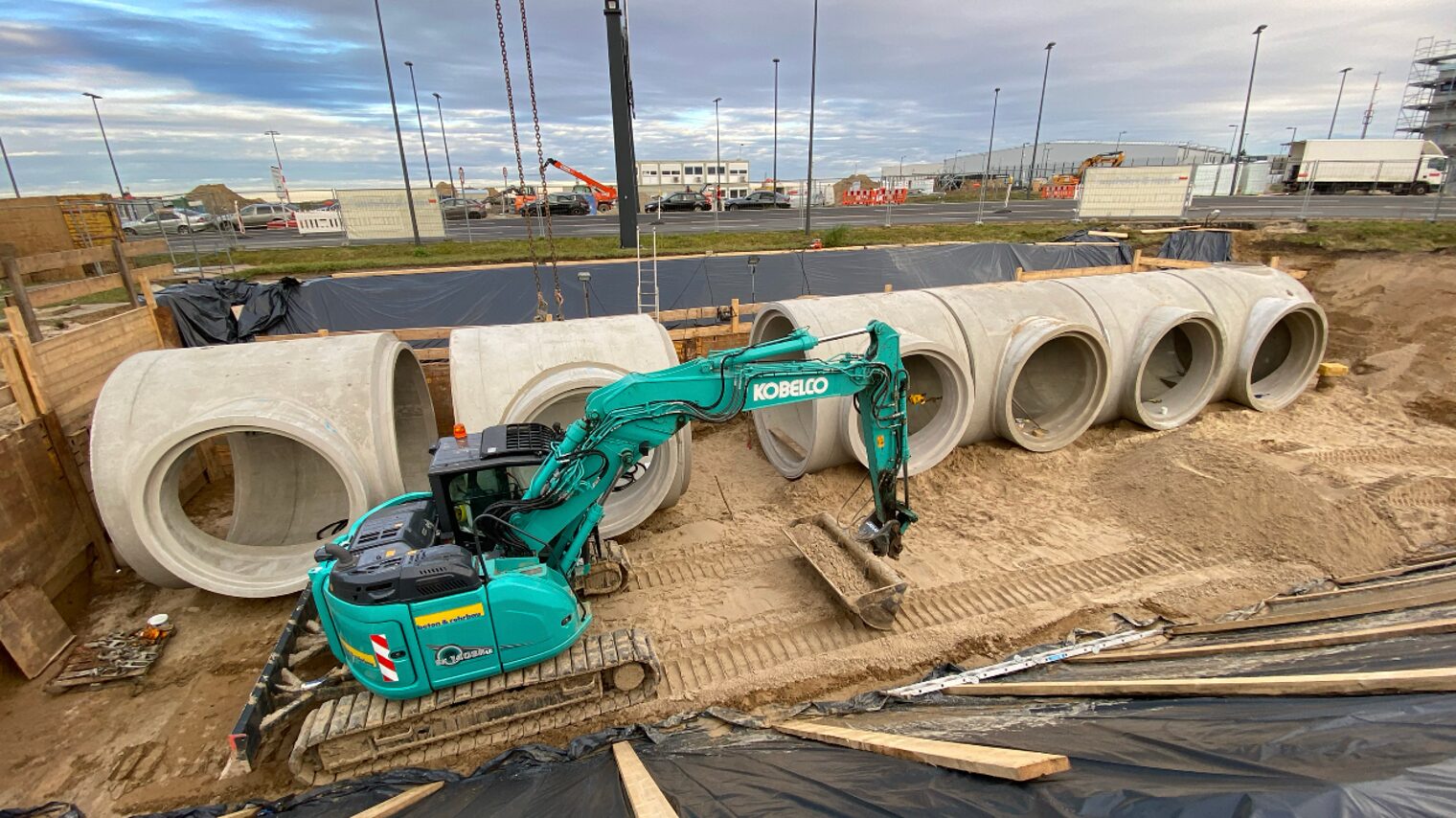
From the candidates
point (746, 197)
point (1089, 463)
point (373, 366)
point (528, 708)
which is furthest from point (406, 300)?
point (746, 197)

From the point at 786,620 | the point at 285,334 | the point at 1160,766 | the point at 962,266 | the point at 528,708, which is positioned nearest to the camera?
the point at 1160,766

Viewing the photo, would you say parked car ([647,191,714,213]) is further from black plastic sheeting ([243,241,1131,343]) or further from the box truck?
Result: the box truck

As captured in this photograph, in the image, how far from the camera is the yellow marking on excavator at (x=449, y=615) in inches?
187

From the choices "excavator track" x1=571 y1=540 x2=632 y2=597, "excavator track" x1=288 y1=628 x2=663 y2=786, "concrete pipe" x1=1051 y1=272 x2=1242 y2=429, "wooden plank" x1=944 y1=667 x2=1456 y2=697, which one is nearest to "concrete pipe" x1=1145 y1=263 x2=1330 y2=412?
"concrete pipe" x1=1051 y1=272 x2=1242 y2=429

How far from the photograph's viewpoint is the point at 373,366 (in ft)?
23.9

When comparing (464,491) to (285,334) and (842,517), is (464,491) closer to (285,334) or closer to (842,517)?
(842,517)

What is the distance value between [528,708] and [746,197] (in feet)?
107

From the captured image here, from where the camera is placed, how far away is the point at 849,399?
8.64 m

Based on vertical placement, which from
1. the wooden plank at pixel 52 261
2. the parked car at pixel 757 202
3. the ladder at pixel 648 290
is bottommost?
the ladder at pixel 648 290

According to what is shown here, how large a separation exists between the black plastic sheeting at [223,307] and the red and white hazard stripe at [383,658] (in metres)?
8.68

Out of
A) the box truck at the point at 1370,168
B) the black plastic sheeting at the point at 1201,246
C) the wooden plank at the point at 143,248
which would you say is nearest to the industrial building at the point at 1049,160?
the box truck at the point at 1370,168

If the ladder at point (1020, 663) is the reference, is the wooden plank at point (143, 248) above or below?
above

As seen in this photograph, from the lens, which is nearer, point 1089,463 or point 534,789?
point 534,789

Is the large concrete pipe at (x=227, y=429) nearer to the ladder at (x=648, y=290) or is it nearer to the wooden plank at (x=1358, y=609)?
the ladder at (x=648, y=290)
